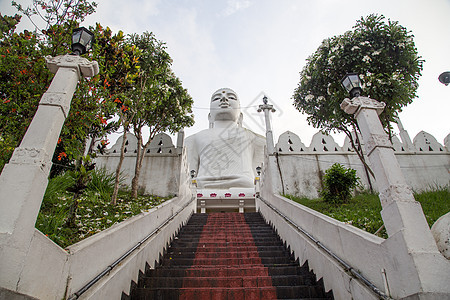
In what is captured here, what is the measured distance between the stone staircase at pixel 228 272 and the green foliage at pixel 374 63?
4.65m

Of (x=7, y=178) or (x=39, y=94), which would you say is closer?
(x=7, y=178)

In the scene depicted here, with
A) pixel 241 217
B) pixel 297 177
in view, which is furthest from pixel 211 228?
pixel 297 177

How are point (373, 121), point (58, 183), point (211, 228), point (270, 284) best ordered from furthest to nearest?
point (211, 228), point (58, 183), point (270, 284), point (373, 121)

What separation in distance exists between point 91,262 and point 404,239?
3.19m

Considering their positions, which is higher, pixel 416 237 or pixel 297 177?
pixel 297 177

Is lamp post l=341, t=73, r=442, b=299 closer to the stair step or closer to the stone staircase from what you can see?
the stone staircase

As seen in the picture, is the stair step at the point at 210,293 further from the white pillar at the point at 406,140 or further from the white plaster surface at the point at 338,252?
the white pillar at the point at 406,140

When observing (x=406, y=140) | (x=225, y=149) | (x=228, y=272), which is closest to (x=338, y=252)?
(x=228, y=272)

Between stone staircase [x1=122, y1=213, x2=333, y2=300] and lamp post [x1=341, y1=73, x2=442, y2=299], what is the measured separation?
1223 millimetres

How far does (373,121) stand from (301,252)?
251 cm

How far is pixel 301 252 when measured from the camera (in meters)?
4.34

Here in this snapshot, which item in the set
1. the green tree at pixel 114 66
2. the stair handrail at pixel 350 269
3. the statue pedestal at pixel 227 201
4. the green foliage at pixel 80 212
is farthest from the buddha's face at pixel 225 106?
the stair handrail at pixel 350 269

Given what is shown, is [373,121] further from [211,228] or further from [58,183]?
[58,183]

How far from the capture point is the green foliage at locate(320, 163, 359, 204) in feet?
21.2
